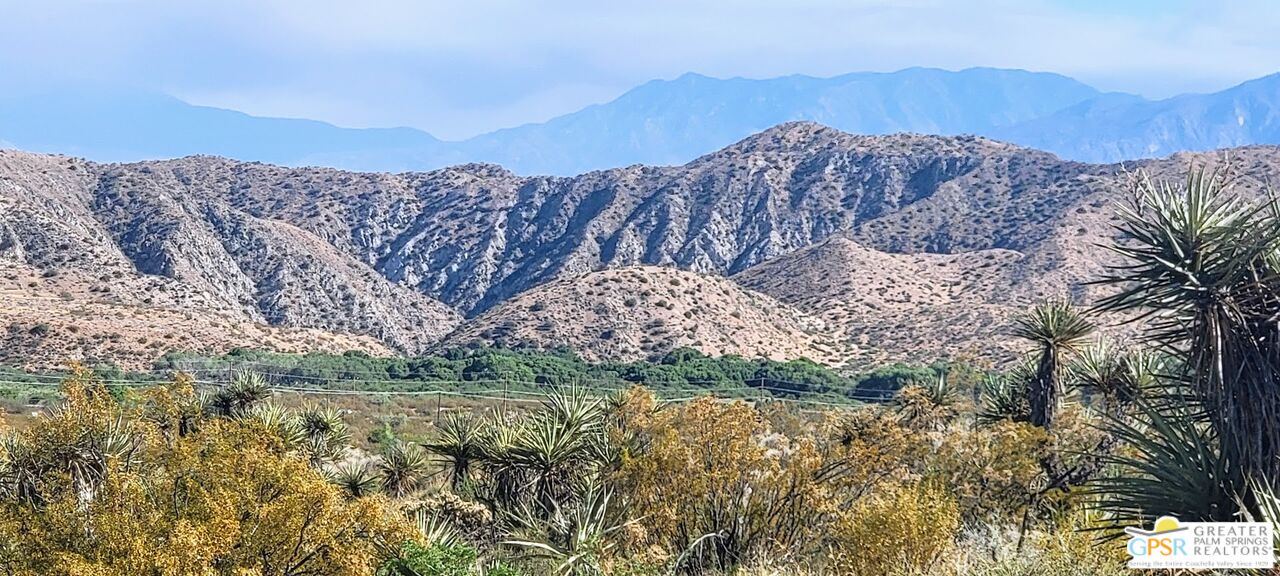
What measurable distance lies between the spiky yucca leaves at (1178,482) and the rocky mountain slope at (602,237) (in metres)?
47.4

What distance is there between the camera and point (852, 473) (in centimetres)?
1353

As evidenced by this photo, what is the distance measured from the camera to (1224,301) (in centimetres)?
786

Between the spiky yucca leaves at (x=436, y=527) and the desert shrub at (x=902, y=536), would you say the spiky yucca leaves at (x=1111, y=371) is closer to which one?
the desert shrub at (x=902, y=536)

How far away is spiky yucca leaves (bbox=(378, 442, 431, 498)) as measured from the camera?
2139cm

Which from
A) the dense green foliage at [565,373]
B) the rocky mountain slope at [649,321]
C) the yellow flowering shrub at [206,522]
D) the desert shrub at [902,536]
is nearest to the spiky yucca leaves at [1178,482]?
the desert shrub at [902,536]

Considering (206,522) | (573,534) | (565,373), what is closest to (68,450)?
(206,522)

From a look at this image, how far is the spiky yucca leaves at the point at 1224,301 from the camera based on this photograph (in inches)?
305

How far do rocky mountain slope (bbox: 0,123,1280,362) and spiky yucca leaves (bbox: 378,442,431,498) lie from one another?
1505 inches

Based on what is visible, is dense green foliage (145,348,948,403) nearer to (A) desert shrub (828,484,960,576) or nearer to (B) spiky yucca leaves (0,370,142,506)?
(B) spiky yucca leaves (0,370,142,506)

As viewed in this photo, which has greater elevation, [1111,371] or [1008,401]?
[1111,371]

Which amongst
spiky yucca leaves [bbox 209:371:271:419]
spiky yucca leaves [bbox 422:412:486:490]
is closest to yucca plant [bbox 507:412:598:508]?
spiky yucca leaves [bbox 422:412:486:490]

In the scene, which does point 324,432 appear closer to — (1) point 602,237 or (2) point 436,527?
(2) point 436,527

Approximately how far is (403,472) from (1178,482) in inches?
641

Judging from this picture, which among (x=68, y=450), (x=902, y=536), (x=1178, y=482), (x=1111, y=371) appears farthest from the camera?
(x=1111, y=371)
